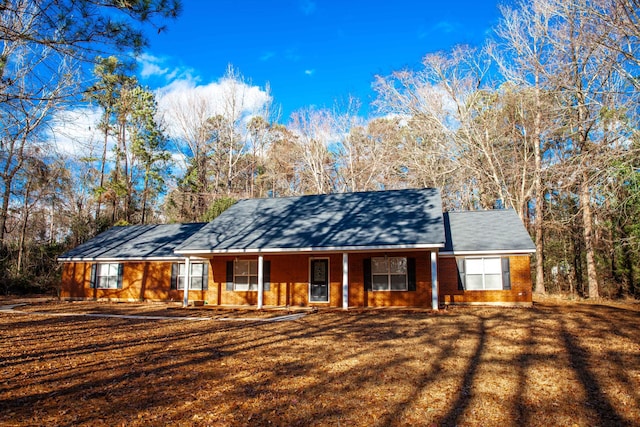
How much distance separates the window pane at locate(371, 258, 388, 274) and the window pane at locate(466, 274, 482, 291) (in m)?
2.85

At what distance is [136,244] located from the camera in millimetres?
20000

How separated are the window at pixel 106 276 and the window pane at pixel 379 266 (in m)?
11.3

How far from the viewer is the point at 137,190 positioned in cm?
3400

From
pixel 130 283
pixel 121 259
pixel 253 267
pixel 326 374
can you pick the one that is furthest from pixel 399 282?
pixel 121 259

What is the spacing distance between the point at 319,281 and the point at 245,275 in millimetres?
2926

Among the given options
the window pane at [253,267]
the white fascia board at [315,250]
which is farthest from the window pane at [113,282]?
the window pane at [253,267]

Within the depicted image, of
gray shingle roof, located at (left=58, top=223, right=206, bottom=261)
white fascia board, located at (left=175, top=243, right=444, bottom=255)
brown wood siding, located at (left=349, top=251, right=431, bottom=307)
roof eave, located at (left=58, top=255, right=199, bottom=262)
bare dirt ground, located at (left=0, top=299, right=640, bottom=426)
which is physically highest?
gray shingle roof, located at (left=58, top=223, right=206, bottom=261)

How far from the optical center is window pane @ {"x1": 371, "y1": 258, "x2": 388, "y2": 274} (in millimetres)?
15148

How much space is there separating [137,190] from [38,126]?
84.3ft

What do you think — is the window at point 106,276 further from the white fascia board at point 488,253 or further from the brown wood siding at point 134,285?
the white fascia board at point 488,253

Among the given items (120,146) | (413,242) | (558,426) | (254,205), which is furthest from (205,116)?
(558,426)

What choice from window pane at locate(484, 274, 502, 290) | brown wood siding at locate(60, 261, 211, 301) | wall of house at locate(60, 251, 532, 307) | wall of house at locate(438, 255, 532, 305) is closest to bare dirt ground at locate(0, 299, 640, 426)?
wall of house at locate(438, 255, 532, 305)

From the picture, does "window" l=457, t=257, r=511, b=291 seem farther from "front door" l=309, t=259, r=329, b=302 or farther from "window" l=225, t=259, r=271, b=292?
"window" l=225, t=259, r=271, b=292

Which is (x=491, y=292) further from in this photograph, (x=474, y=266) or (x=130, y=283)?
(x=130, y=283)
